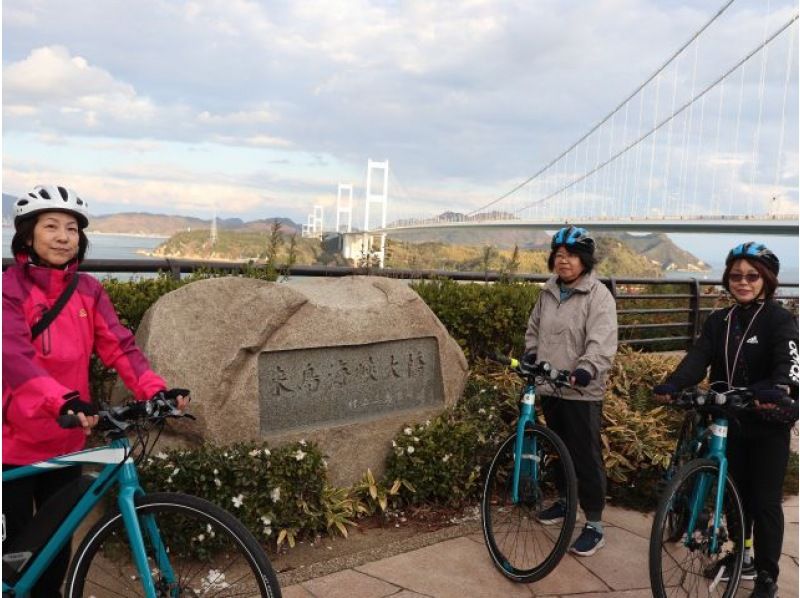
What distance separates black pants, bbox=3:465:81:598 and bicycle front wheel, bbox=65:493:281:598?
102mm

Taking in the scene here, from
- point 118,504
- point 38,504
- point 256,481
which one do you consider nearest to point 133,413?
point 118,504

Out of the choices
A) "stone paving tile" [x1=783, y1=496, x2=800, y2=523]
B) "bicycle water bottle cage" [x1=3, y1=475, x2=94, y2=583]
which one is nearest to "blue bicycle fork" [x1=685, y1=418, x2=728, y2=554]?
"stone paving tile" [x1=783, y1=496, x2=800, y2=523]

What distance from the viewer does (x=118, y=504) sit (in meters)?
1.93

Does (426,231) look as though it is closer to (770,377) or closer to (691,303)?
(691,303)

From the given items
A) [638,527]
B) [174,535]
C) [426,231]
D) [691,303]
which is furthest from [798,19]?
[174,535]

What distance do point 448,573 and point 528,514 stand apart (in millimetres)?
502

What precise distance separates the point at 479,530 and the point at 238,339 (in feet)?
5.12

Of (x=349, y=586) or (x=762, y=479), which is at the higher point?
(x=762, y=479)

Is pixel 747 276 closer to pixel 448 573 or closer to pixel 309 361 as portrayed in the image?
pixel 448 573

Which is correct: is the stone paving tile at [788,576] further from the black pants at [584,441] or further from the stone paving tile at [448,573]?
the stone paving tile at [448,573]

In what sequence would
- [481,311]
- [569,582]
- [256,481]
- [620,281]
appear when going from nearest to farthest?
1. [569,582]
2. [256,481]
3. [481,311]
4. [620,281]

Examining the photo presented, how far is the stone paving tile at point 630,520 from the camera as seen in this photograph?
3635 millimetres

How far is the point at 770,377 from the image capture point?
2740 millimetres

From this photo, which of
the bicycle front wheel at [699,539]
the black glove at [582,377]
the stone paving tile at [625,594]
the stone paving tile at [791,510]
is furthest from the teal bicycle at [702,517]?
the stone paving tile at [791,510]
